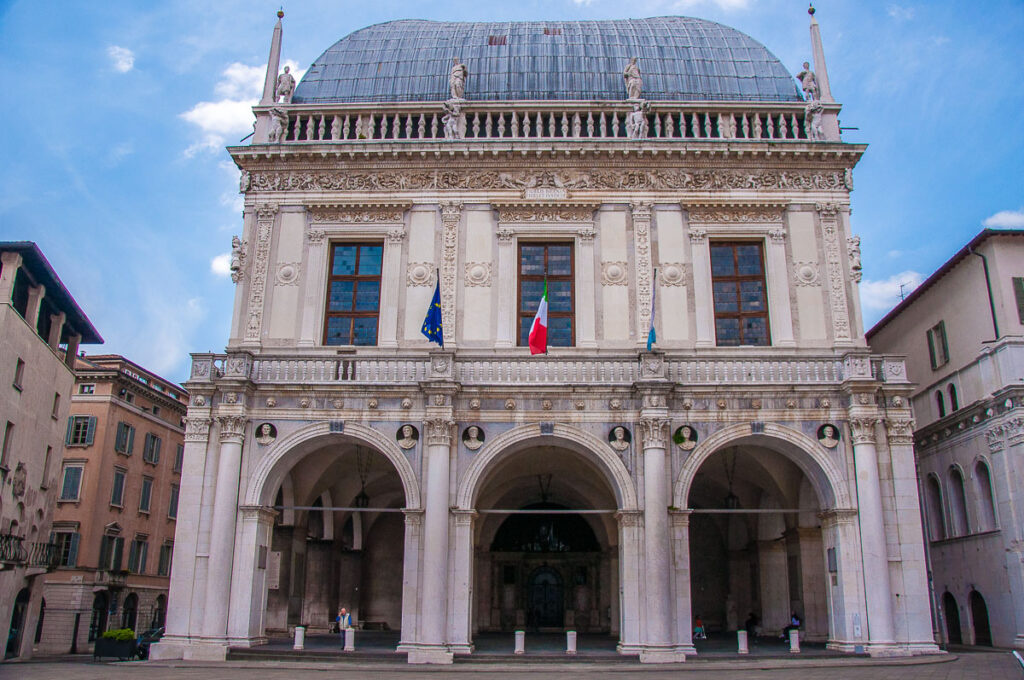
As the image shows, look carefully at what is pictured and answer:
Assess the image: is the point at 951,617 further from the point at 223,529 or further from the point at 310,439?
the point at 223,529

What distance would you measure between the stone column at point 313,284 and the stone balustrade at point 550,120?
3.20 metres

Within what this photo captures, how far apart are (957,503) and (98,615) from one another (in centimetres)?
3570

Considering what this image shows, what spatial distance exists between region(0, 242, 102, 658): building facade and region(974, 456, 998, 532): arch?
28.3 m

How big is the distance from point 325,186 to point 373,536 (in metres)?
13.3

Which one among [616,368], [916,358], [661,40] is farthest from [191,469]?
[916,358]

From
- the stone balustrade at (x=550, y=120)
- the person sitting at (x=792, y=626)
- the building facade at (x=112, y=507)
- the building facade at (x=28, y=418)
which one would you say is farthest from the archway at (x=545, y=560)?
the building facade at (x=112, y=507)

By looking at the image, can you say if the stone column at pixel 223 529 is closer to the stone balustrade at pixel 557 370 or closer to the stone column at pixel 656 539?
the stone balustrade at pixel 557 370

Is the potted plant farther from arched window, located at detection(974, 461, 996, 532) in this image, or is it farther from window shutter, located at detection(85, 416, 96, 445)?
arched window, located at detection(974, 461, 996, 532)

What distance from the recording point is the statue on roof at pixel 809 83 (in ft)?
88.9

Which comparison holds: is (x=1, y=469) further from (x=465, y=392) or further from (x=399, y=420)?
(x=465, y=392)

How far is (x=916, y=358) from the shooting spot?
32188mm

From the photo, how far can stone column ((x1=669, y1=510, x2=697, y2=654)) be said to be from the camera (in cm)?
2077

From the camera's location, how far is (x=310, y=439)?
74.4ft

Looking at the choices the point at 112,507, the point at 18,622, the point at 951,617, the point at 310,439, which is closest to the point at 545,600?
the point at 310,439
